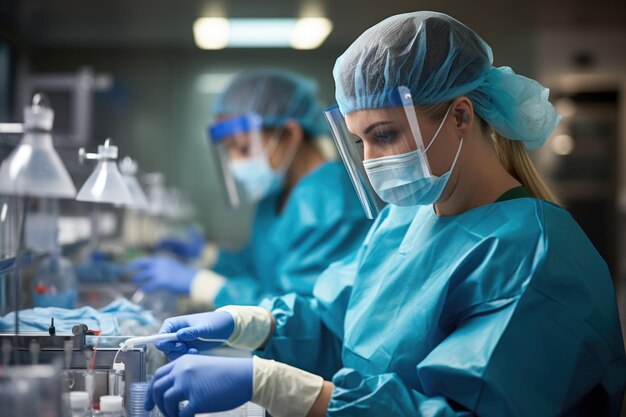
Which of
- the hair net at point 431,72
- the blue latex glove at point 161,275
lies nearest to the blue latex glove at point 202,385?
the hair net at point 431,72

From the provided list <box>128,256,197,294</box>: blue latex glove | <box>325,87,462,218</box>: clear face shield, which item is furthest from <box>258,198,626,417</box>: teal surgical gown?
<box>128,256,197,294</box>: blue latex glove

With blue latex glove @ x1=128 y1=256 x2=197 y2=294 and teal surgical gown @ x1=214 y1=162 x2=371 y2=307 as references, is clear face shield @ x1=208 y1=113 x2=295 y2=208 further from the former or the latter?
blue latex glove @ x1=128 y1=256 x2=197 y2=294

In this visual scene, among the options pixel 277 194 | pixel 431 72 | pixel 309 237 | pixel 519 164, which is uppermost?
pixel 431 72

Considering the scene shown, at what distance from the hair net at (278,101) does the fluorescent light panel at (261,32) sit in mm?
1206

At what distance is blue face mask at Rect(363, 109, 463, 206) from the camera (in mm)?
1332

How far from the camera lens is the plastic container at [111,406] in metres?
1.21

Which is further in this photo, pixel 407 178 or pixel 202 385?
pixel 407 178

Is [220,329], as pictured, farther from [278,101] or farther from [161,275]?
[278,101]

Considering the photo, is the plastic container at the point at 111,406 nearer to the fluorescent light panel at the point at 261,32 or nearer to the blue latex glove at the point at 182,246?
the blue latex glove at the point at 182,246

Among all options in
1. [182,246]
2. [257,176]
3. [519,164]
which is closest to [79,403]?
[519,164]

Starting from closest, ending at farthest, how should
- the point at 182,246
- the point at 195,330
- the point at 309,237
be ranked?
the point at 195,330 → the point at 309,237 → the point at 182,246

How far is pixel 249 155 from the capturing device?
3.01 m

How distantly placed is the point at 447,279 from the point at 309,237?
1256mm

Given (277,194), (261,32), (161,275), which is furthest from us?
(261,32)
